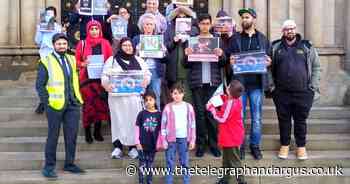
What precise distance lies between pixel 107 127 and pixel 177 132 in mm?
1926

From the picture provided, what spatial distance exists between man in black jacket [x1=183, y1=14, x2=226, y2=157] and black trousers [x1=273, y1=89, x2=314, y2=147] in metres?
0.89

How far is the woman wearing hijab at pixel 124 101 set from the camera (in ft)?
26.0

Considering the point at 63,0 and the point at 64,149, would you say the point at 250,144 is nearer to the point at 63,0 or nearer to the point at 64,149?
the point at 64,149

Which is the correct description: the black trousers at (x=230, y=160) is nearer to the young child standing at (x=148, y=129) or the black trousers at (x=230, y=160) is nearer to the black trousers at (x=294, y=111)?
the young child standing at (x=148, y=129)

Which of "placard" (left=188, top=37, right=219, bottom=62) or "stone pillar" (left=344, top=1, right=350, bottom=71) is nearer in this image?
"placard" (left=188, top=37, right=219, bottom=62)

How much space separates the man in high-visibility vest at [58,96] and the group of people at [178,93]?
1cm

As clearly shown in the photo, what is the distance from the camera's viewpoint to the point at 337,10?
10898 millimetres

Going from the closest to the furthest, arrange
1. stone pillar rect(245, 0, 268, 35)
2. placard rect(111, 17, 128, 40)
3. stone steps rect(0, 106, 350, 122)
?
placard rect(111, 17, 128, 40) → stone steps rect(0, 106, 350, 122) → stone pillar rect(245, 0, 268, 35)

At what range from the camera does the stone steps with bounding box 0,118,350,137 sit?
9.00 meters

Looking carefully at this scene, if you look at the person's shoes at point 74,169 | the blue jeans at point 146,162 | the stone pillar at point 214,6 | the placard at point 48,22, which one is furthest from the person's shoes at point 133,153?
the stone pillar at point 214,6

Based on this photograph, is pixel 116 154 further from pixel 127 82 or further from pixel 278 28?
pixel 278 28

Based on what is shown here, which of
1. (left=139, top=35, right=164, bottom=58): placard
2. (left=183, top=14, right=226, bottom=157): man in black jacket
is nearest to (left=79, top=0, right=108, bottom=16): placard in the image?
(left=139, top=35, right=164, bottom=58): placard

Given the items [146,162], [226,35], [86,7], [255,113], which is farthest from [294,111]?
[86,7]

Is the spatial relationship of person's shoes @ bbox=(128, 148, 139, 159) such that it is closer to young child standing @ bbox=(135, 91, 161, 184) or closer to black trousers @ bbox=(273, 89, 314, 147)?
young child standing @ bbox=(135, 91, 161, 184)
